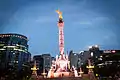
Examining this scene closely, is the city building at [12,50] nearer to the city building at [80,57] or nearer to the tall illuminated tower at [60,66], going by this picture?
the city building at [80,57]

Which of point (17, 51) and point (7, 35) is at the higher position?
point (7, 35)

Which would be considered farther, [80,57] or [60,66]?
[80,57]

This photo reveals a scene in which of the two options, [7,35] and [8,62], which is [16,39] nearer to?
[7,35]

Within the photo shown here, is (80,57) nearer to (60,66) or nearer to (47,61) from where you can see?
(47,61)

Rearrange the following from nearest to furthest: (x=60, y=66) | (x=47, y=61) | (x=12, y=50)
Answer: (x=60, y=66)
(x=12, y=50)
(x=47, y=61)

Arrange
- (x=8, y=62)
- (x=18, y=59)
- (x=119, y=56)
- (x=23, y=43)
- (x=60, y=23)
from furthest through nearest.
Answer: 1. (x=23, y=43)
2. (x=18, y=59)
3. (x=8, y=62)
4. (x=119, y=56)
5. (x=60, y=23)

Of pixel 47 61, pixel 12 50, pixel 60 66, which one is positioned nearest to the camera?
pixel 60 66

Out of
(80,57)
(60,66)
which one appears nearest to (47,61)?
(80,57)

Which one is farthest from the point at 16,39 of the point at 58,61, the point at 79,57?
the point at 58,61

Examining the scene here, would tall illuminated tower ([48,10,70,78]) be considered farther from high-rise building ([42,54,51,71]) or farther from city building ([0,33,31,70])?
high-rise building ([42,54,51,71])

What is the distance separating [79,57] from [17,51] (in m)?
39.5

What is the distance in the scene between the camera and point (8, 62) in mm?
121438

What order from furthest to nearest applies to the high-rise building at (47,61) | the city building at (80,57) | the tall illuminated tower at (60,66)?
1. the high-rise building at (47,61)
2. the city building at (80,57)
3. the tall illuminated tower at (60,66)

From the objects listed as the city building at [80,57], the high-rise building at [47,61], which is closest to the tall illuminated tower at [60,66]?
the city building at [80,57]
